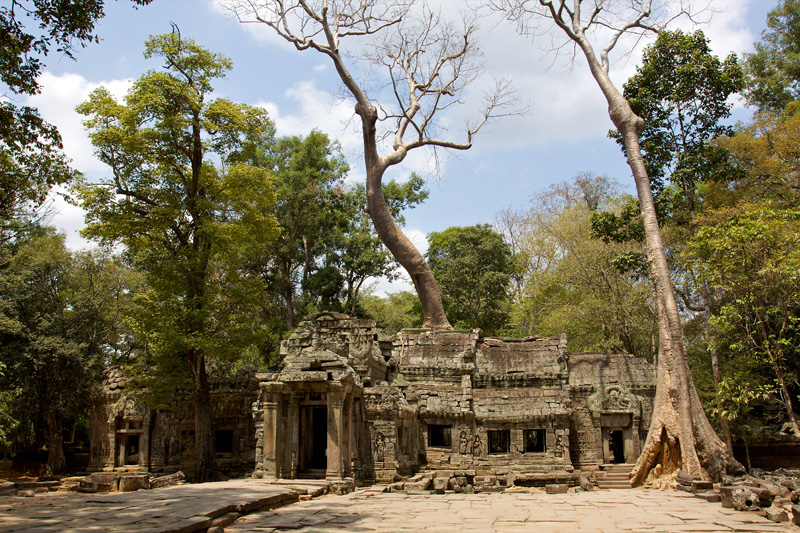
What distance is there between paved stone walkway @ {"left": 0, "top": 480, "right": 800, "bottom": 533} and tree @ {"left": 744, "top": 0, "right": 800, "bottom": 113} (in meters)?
19.3

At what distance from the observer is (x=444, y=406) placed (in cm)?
1723

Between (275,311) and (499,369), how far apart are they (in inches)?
505

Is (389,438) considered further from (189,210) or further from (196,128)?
(196,128)

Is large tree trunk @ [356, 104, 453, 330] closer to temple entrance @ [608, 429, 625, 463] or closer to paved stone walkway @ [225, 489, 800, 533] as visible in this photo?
temple entrance @ [608, 429, 625, 463]

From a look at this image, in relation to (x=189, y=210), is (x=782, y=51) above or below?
above

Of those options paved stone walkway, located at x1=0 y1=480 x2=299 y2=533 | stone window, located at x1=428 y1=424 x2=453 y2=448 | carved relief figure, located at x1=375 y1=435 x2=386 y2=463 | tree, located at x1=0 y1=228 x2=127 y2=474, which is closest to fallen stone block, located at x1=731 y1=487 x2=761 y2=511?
carved relief figure, located at x1=375 y1=435 x2=386 y2=463

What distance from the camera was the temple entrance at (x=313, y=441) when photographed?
43.8ft

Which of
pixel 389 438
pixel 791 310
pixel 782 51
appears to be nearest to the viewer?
pixel 389 438

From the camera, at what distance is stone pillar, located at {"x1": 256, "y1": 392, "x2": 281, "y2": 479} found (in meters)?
12.5

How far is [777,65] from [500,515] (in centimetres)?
2363

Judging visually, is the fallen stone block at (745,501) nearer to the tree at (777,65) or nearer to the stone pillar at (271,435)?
the stone pillar at (271,435)

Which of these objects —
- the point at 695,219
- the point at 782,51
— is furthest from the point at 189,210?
the point at 782,51

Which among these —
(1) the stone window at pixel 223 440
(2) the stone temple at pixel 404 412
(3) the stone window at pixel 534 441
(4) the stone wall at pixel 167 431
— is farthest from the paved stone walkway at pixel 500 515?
(1) the stone window at pixel 223 440

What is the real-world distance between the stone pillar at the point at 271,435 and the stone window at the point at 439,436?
19.9 ft
